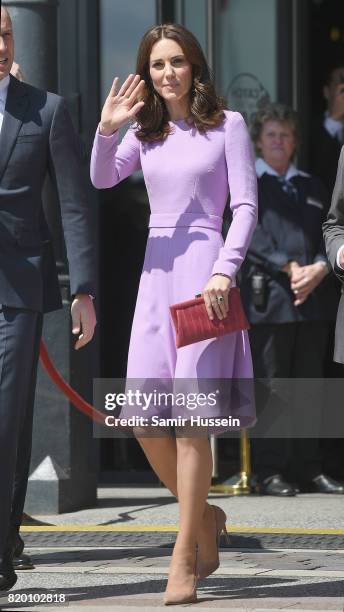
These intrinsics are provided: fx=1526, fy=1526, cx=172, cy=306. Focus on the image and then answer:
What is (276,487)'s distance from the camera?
26.3 feet

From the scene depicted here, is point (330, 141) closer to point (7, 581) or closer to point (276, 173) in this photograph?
point (276, 173)

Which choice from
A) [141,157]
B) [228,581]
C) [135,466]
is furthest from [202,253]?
[135,466]

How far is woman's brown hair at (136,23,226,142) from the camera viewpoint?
5320 mm

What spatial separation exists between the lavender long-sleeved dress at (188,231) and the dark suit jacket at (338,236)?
28 cm

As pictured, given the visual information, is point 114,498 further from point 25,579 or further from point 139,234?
point 25,579

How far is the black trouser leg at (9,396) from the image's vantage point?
5.02 m

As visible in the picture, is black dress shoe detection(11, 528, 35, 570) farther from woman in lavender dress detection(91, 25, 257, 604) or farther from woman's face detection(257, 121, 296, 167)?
woman's face detection(257, 121, 296, 167)

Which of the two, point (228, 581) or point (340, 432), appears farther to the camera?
point (340, 432)

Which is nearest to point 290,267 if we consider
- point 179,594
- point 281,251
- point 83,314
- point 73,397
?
point 281,251

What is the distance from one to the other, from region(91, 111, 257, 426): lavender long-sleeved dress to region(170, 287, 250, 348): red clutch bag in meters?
0.07

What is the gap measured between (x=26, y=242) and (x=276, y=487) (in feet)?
10.9

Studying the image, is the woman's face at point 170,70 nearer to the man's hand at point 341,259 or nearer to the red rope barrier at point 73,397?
the man's hand at point 341,259

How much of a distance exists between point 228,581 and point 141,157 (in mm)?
1545

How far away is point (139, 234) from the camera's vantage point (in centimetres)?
864
